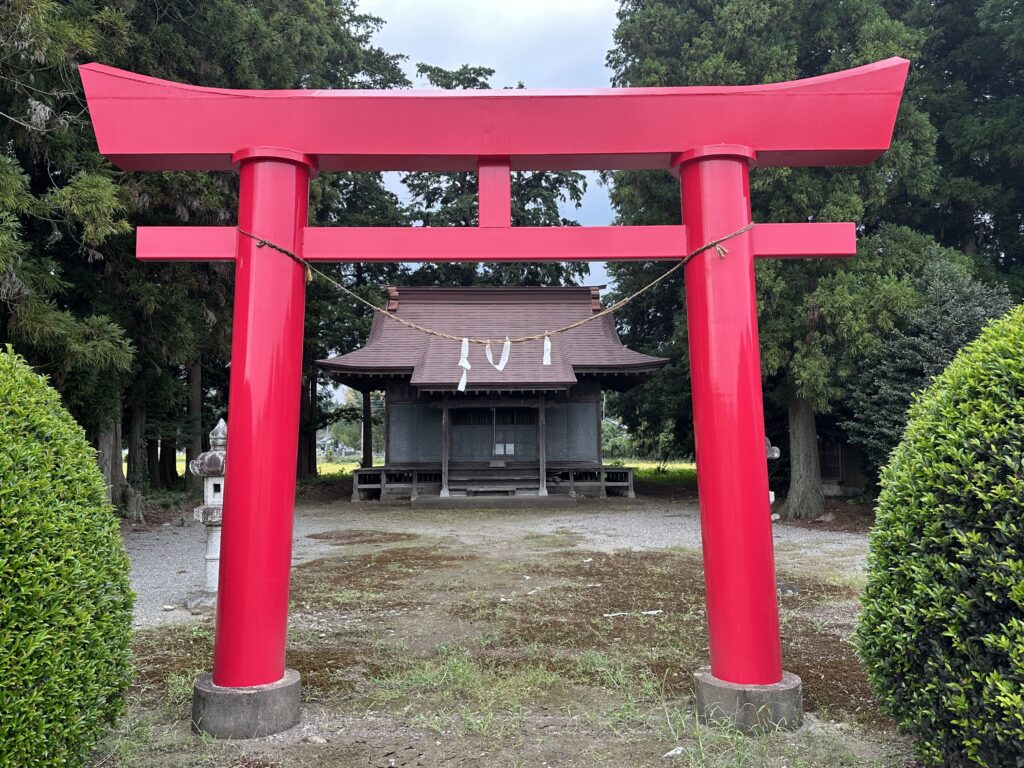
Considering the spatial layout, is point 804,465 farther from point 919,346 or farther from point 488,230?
point 488,230

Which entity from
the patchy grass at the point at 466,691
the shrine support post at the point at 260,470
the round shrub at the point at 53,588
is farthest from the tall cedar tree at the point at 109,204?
the patchy grass at the point at 466,691

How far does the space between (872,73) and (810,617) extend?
13.2ft

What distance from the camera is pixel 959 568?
7.16 feet

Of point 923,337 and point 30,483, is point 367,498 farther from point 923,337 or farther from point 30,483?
point 30,483

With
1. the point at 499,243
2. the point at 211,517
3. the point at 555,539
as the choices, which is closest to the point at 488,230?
the point at 499,243

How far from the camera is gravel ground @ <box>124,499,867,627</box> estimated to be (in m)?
7.37

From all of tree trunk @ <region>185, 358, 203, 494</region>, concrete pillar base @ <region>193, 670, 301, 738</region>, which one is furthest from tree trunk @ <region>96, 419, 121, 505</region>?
concrete pillar base @ <region>193, 670, 301, 738</region>

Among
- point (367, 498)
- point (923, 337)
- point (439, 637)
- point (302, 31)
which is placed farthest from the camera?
point (367, 498)

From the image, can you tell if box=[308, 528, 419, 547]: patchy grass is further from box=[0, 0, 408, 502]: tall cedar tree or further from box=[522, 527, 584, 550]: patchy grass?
box=[0, 0, 408, 502]: tall cedar tree

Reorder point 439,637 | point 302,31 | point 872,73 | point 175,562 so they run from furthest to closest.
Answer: point 302,31 → point 175,562 → point 439,637 → point 872,73

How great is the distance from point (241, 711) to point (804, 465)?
1120 cm

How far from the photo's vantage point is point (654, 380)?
1734 centimetres

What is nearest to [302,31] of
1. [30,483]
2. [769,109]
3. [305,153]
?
[305,153]

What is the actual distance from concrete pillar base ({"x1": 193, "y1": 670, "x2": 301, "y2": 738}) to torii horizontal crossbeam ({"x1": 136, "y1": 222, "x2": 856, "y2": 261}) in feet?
7.10
